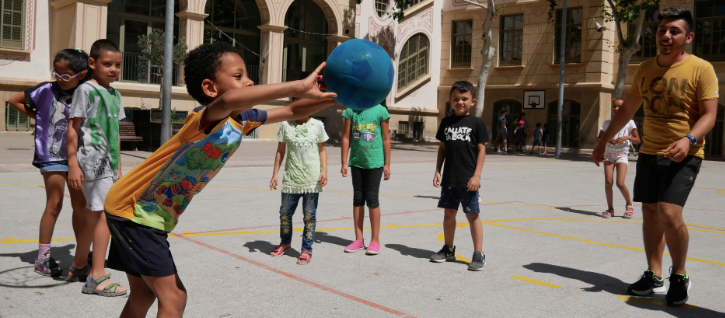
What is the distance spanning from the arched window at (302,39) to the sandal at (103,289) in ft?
91.7

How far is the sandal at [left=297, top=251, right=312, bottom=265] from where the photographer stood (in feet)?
19.0

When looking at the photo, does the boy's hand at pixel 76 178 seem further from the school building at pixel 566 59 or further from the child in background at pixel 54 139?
the school building at pixel 566 59

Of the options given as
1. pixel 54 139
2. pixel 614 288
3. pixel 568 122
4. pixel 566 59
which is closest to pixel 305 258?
pixel 54 139

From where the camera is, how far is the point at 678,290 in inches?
188

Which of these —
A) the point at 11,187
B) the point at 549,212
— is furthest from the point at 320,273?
the point at 11,187

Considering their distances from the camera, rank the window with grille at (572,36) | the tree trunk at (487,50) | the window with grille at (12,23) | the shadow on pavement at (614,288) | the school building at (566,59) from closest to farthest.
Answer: the shadow on pavement at (614,288) → the window with grille at (12,23) → the tree trunk at (487,50) → the school building at (566,59) → the window with grille at (572,36)

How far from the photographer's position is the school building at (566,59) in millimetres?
28828

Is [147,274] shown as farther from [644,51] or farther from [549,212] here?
[644,51]

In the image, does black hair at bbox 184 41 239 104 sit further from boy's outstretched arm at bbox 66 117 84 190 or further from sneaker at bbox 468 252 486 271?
sneaker at bbox 468 252 486 271

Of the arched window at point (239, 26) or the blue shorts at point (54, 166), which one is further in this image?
the arched window at point (239, 26)

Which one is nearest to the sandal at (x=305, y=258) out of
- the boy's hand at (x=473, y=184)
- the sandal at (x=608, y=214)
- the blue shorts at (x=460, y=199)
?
the blue shorts at (x=460, y=199)

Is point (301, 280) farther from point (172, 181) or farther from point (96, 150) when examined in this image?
point (172, 181)

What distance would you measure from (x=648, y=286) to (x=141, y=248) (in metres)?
3.89

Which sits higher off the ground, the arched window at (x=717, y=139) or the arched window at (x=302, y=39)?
the arched window at (x=302, y=39)
